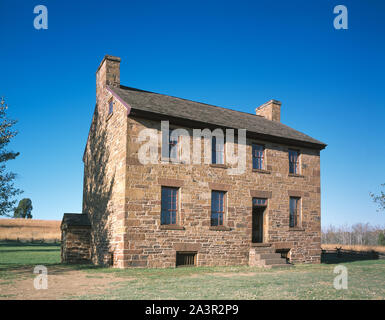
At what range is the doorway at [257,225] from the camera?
1927cm

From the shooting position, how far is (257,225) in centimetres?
1931

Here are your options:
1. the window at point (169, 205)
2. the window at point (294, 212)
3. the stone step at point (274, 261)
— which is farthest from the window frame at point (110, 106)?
the window at point (294, 212)

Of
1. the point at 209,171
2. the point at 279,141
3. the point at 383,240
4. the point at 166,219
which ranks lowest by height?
the point at 383,240

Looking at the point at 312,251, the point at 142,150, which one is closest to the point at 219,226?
the point at 142,150

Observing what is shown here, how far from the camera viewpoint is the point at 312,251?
20.5 m

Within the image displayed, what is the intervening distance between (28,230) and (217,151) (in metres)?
48.9

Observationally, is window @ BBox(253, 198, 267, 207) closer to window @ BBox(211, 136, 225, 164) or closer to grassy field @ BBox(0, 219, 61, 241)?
window @ BBox(211, 136, 225, 164)

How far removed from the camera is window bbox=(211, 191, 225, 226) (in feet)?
57.2

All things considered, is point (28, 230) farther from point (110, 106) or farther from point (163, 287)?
point (163, 287)

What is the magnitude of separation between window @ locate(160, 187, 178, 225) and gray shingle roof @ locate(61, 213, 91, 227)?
625cm

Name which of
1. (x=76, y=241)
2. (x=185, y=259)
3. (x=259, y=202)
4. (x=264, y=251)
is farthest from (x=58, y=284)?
(x=259, y=202)

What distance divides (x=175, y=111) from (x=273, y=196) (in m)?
6.77

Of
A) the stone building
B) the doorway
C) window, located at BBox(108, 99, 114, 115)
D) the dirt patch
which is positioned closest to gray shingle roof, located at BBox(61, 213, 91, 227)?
the stone building
